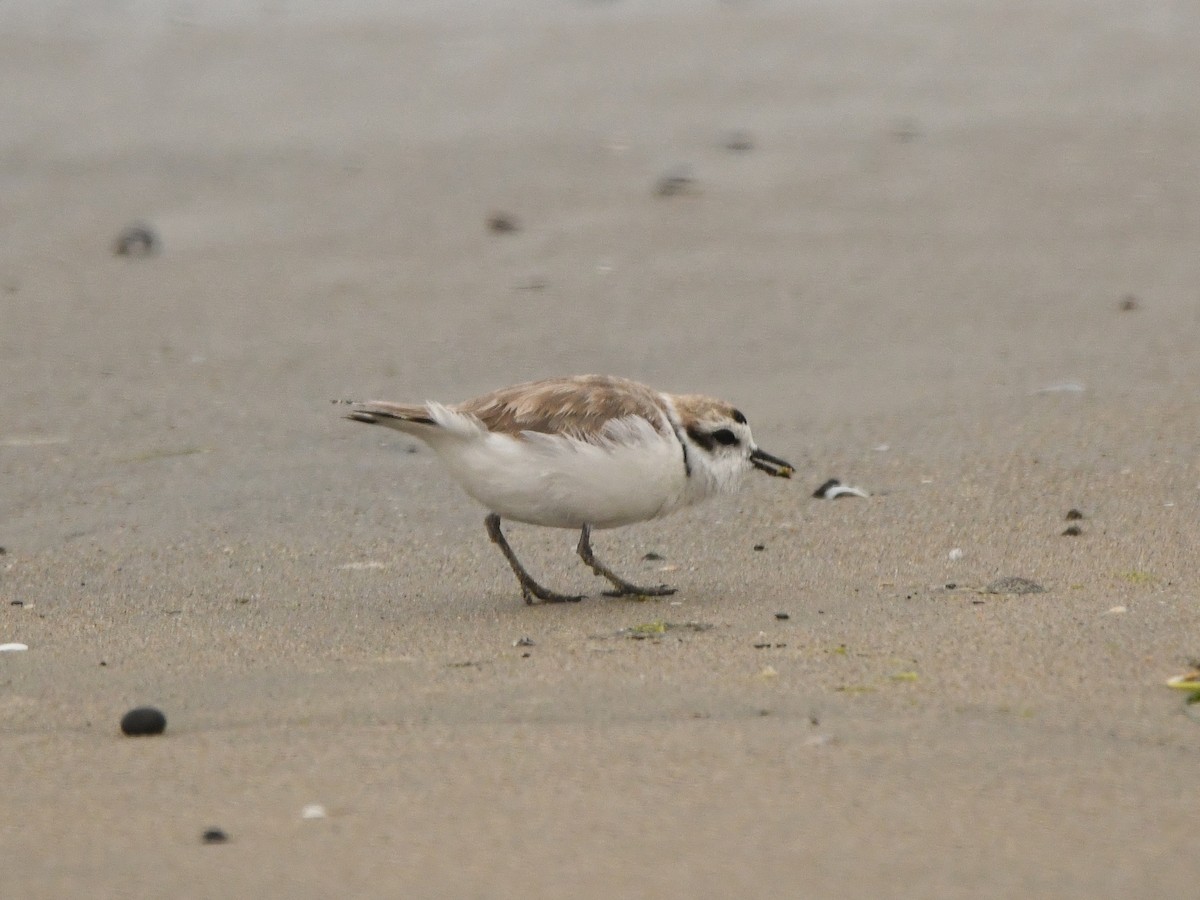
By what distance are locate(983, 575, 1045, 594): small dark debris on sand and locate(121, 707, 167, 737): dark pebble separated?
222 cm

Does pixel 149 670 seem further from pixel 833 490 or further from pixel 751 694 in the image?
pixel 833 490

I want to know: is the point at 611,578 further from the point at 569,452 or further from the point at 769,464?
the point at 769,464

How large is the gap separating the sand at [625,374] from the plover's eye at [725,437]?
0.37 metres

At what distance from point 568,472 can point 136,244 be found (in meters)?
4.52

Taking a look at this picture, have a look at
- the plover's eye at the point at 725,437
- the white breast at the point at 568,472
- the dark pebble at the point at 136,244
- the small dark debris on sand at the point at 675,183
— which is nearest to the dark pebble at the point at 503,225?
the small dark debris on sand at the point at 675,183

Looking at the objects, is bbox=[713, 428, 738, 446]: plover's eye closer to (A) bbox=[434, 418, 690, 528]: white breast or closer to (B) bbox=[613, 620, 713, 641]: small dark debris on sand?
(A) bbox=[434, 418, 690, 528]: white breast

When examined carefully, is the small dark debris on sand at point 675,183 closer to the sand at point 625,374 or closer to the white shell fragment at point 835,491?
the sand at point 625,374

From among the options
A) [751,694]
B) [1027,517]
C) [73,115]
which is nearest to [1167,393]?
[1027,517]

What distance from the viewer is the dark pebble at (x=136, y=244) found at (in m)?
8.89

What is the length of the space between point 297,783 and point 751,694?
1034 millimetres

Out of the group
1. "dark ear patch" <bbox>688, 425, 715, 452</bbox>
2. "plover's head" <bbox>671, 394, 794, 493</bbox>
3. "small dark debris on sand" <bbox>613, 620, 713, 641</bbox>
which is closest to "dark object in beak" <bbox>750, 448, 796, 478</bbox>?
"plover's head" <bbox>671, 394, 794, 493</bbox>

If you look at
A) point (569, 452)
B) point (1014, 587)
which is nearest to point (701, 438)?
point (569, 452)

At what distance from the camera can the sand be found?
331cm

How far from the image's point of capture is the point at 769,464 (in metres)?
5.65
